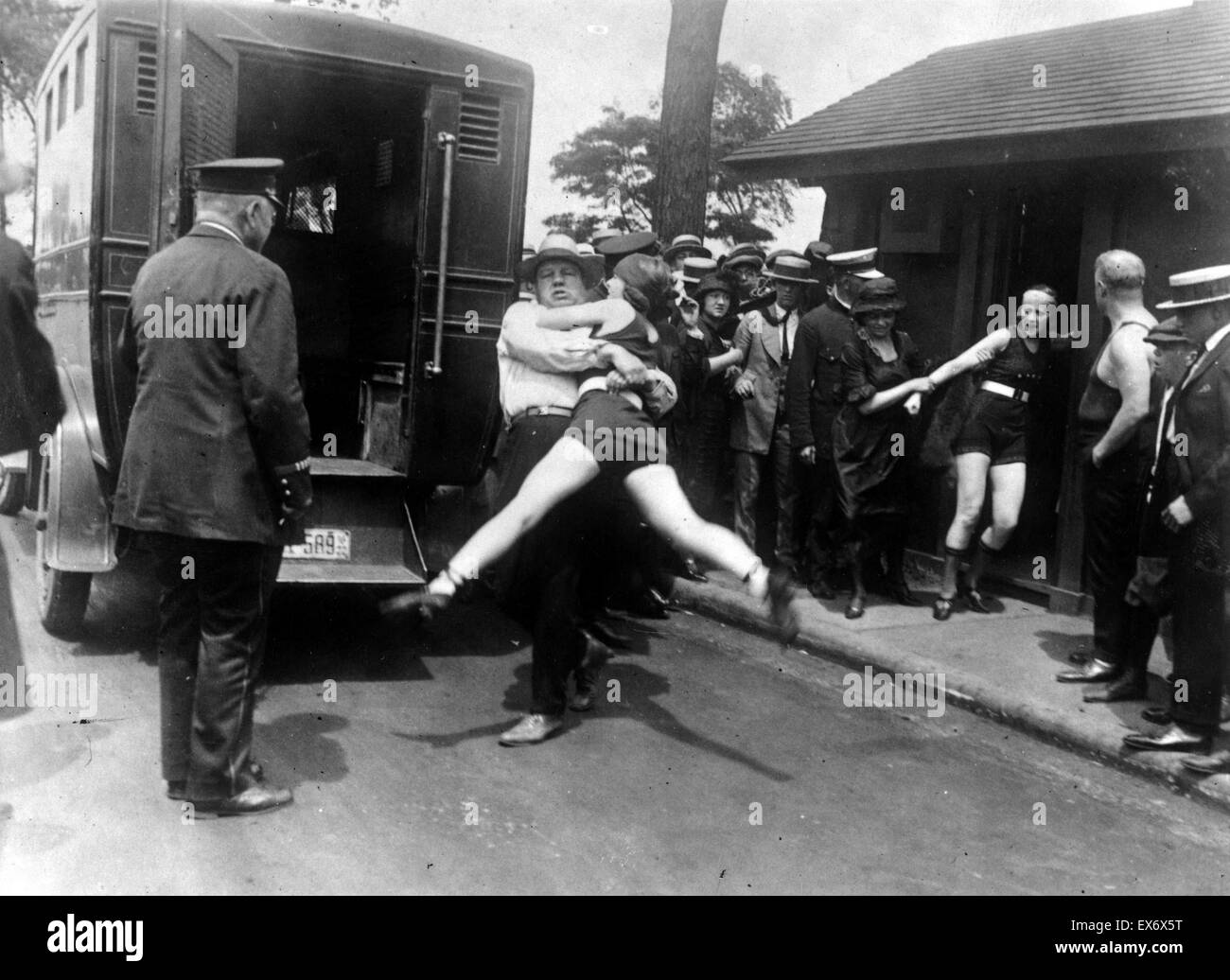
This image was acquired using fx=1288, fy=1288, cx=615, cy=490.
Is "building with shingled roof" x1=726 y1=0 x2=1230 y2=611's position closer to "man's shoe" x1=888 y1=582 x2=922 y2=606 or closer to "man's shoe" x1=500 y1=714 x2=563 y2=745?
"man's shoe" x1=888 y1=582 x2=922 y2=606

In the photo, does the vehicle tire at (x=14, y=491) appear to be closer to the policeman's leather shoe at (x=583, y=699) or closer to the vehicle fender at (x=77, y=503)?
the vehicle fender at (x=77, y=503)

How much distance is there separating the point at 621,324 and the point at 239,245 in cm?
163

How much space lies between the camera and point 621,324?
5.32 m

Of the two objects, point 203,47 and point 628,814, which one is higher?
point 203,47

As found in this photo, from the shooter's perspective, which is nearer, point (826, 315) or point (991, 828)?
point (991, 828)

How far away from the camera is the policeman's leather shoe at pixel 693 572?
8.38 metres

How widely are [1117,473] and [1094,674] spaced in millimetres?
991

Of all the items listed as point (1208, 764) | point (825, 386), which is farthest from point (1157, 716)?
point (825, 386)

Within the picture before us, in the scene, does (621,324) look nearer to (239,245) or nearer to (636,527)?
(636,527)

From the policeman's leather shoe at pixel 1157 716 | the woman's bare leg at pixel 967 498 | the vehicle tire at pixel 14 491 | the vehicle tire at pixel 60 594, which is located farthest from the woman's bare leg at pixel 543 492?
the vehicle tire at pixel 14 491

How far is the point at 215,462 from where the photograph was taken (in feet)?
13.9

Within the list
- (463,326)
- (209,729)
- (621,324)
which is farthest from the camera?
(463,326)
